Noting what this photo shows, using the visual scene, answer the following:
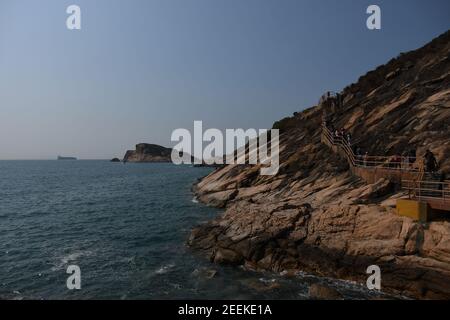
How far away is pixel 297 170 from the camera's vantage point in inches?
1334

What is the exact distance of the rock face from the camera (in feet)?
54.1

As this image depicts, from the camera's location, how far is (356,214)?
64.7ft

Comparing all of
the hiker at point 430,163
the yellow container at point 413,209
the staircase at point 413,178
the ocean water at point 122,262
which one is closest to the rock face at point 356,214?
the yellow container at point 413,209

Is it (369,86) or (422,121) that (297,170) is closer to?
(422,121)

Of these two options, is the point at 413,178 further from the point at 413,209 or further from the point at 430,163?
the point at 413,209

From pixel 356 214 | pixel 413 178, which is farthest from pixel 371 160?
pixel 356 214

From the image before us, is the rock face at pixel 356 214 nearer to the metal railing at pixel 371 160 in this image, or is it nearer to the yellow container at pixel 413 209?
the yellow container at pixel 413 209

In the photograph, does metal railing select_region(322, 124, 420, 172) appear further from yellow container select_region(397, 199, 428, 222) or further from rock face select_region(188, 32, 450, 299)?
yellow container select_region(397, 199, 428, 222)

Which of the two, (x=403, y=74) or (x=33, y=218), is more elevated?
(x=403, y=74)

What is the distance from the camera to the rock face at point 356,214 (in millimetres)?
16484
